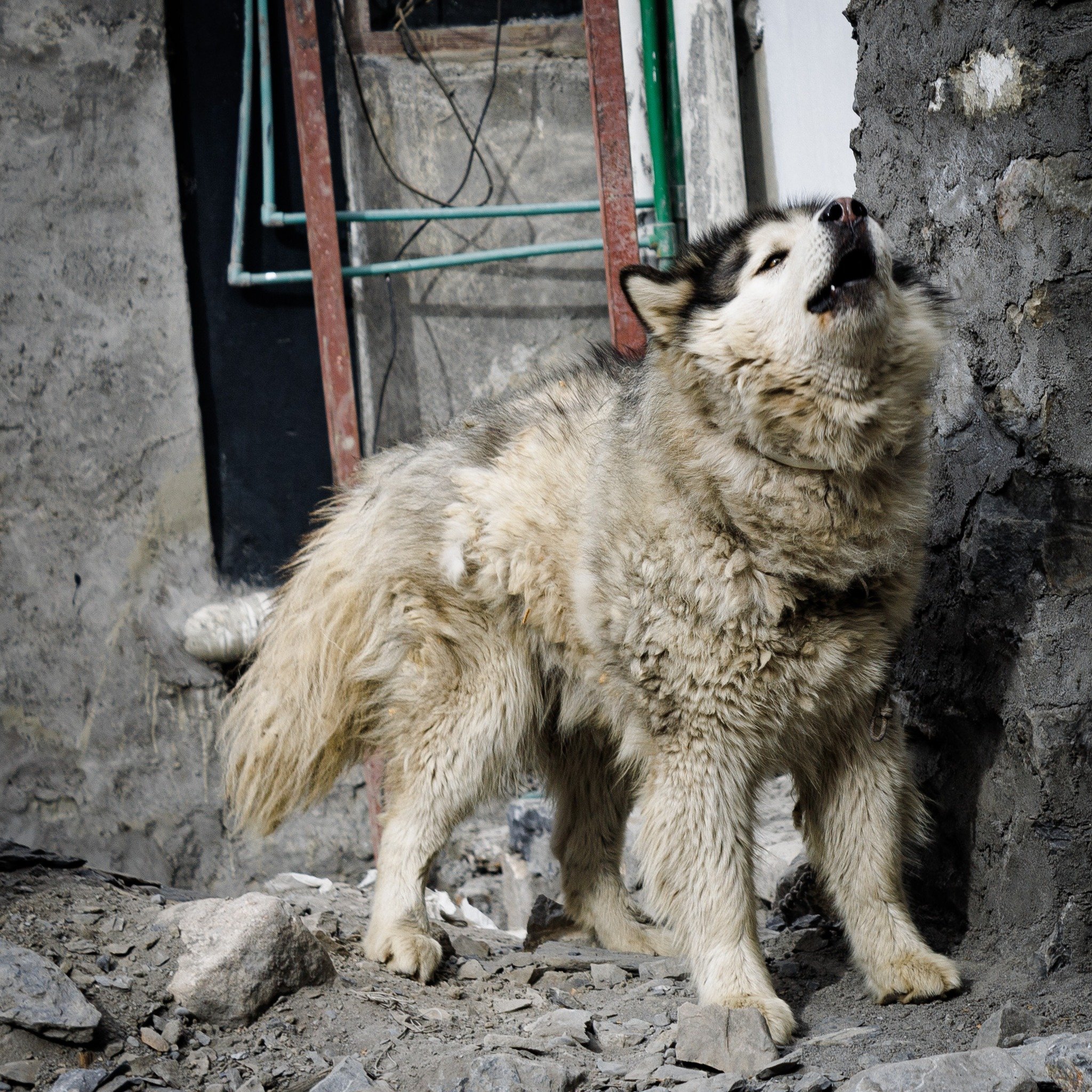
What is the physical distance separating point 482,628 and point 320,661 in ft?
1.93

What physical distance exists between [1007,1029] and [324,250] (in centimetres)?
415

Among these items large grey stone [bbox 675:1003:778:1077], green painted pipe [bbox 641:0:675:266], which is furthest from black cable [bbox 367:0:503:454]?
large grey stone [bbox 675:1003:778:1077]

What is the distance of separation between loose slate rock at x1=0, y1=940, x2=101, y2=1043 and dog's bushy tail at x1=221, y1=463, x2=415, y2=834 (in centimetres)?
116

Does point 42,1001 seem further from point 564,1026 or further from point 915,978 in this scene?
point 915,978

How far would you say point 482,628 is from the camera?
11.2ft

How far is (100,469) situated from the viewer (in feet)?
17.7

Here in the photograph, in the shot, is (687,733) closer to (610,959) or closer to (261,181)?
(610,959)

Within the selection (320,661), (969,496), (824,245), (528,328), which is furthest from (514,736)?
(528,328)

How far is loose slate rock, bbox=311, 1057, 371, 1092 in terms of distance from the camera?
7.91ft

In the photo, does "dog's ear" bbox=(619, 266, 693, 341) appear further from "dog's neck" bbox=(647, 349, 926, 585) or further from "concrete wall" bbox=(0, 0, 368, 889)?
"concrete wall" bbox=(0, 0, 368, 889)

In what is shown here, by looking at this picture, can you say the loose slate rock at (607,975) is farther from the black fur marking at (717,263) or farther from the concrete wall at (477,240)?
the concrete wall at (477,240)

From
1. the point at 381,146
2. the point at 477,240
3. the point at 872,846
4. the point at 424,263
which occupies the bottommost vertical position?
the point at 872,846

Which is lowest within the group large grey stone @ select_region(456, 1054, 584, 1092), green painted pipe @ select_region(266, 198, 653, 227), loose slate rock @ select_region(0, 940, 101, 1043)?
large grey stone @ select_region(456, 1054, 584, 1092)

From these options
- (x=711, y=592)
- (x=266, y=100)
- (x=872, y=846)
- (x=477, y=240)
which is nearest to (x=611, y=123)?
(x=477, y=240)
